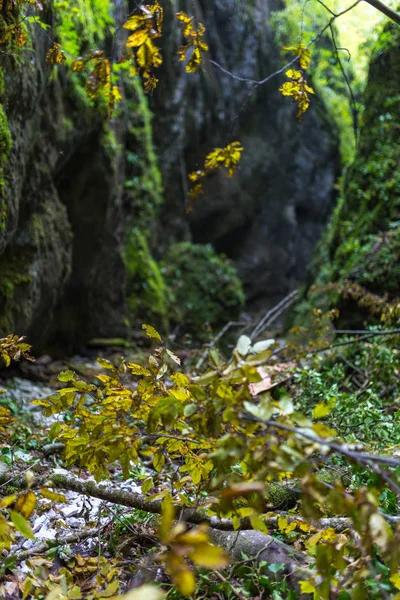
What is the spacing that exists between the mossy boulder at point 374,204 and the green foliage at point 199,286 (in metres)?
2.87

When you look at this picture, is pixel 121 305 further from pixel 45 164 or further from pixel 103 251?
pixel 45 164

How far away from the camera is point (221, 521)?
2.37 metres

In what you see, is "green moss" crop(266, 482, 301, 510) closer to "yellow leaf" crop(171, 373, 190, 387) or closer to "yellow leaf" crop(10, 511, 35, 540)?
"yellow leaf" crop(171, 373, 190, 387)

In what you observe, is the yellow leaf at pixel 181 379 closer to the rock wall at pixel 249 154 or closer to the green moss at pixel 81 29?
the green moss at pixel 81 29

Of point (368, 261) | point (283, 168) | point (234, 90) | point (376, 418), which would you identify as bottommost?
point (376, 418)

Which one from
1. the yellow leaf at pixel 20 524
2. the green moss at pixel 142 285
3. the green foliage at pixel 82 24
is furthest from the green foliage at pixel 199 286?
the yellow leaf at pixel 20 524

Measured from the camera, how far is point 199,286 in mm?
10844

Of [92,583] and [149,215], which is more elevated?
[149,215]

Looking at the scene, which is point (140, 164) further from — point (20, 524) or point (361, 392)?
point (20, 524)

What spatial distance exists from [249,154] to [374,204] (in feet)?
29.0

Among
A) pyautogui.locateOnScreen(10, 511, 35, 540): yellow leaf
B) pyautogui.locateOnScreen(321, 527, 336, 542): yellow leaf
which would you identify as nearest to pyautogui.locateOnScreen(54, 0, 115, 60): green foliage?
pyautogui.locateOnScreen(10, 511, 35, 540): yellow leaf

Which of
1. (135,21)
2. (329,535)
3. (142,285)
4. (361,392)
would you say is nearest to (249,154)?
(142,285)

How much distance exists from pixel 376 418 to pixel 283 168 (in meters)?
13.9

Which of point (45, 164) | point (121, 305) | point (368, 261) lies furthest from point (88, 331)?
point (368, 261)
